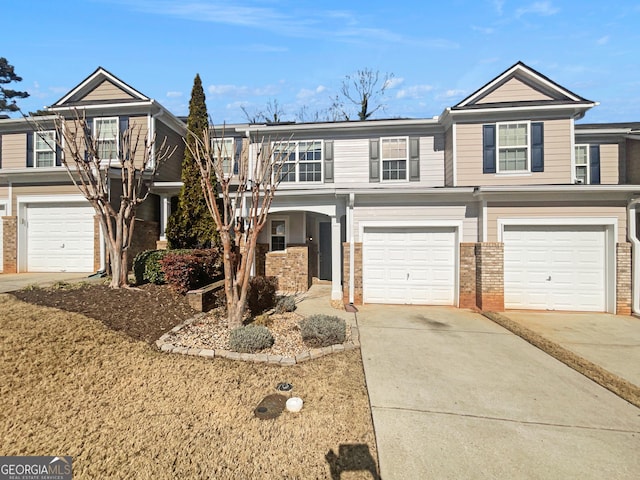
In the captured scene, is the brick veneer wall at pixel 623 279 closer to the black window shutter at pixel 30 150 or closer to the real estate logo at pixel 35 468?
the real estate logo at pixel 35 468

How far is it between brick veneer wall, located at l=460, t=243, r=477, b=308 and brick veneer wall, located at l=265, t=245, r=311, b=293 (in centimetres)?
490

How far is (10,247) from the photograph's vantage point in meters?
9.98

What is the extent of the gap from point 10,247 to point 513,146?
56.0ft

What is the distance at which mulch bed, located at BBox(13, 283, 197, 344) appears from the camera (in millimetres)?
5059

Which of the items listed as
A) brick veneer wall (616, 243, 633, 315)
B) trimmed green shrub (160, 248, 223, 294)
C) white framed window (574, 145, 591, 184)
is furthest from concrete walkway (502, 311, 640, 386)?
trimmed green shrub (160, 248, 223, 294)

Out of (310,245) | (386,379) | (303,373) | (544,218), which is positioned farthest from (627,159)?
(303,373)

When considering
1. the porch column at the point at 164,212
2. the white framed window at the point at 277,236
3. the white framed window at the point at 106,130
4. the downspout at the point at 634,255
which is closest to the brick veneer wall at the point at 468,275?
the downspout at the point at 634,255

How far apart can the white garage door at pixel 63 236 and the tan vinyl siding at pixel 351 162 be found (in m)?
8.79

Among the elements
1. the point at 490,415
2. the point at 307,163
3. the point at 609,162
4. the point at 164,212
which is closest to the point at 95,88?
the point at 164,212

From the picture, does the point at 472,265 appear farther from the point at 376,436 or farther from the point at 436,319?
the point at 376,436

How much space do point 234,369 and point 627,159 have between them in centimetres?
1585

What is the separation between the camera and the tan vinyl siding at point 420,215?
8.11 m

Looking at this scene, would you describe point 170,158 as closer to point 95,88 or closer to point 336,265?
point 95,88

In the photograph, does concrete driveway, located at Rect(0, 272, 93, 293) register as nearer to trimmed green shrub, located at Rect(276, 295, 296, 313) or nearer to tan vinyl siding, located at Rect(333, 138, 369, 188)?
trimmed green shrub, located at Rect(276, 295, 296, 313)
